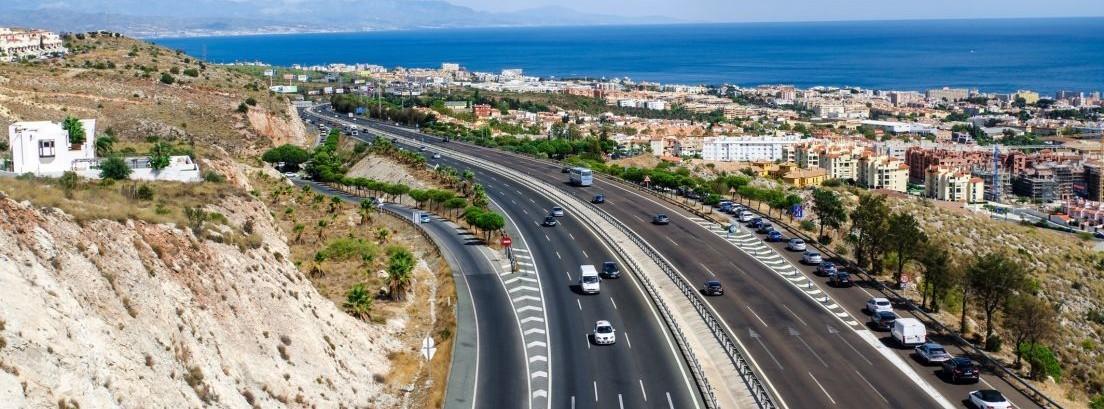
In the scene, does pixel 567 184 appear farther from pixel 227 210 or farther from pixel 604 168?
pixel 227 210

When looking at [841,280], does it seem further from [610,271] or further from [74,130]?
[74,130]

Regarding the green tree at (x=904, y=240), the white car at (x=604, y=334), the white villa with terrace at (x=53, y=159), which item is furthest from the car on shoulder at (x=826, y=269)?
the white villa with terrace at (x=53, y=159)

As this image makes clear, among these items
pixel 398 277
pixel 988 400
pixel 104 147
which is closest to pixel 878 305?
pixel 988 400

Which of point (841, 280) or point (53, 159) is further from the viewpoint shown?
point (53, 159)

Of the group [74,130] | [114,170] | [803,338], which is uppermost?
[74,130]

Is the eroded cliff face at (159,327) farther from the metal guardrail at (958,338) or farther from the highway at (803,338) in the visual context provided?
the metal guardrail at (958,338)

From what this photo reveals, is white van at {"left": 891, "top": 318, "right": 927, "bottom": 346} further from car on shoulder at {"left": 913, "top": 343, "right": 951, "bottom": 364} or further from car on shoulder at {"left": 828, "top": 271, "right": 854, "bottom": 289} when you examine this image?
car on shoulder at {"left": 828, "top": 271, "right": 854, "bottom": 289}

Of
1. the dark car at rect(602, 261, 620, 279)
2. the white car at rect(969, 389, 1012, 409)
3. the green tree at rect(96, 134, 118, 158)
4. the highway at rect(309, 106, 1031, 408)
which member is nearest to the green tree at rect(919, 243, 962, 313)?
the highway at rect(309, 106, 1031, 408)
